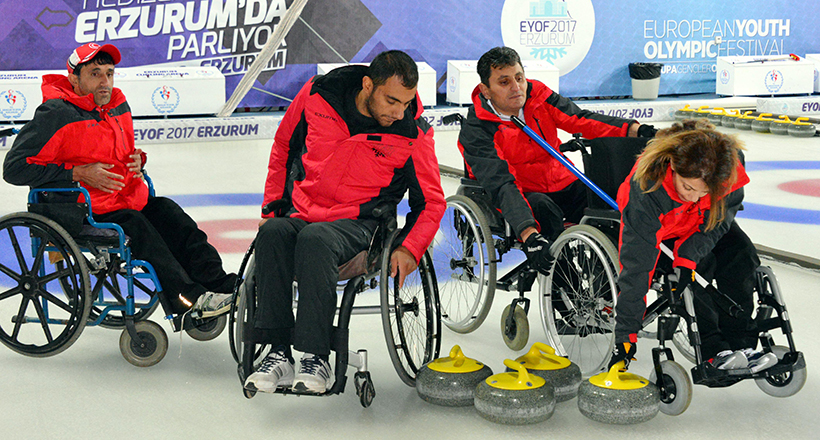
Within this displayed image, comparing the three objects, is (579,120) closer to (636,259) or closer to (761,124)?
(636,259)

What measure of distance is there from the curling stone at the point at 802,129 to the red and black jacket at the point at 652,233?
24.0 feet

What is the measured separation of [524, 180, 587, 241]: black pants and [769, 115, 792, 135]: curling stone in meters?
6.83

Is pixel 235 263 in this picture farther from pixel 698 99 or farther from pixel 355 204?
pixel 698 99

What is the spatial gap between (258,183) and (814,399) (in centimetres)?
483

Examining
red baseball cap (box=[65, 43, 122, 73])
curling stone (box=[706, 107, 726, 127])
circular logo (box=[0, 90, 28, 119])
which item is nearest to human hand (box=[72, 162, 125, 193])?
red baseball cap (box=[65, 43, 122, 73])

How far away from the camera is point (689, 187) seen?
235 centimetres

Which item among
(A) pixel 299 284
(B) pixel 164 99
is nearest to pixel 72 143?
(A) pixel 299 284

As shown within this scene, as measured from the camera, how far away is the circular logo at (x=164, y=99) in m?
9.82

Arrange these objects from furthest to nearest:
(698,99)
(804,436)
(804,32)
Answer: (804,32), (698,99), (804,436)

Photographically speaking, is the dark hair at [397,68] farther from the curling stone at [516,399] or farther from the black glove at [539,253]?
the curling stone at [516,399]

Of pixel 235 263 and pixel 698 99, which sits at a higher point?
pixel 698 99

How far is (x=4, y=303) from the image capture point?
347cm

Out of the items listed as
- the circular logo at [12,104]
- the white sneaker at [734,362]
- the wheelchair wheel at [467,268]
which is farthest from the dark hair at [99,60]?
the circular logo at [12,104]

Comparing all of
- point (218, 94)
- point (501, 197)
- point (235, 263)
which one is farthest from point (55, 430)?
Result: point (218, 94)
